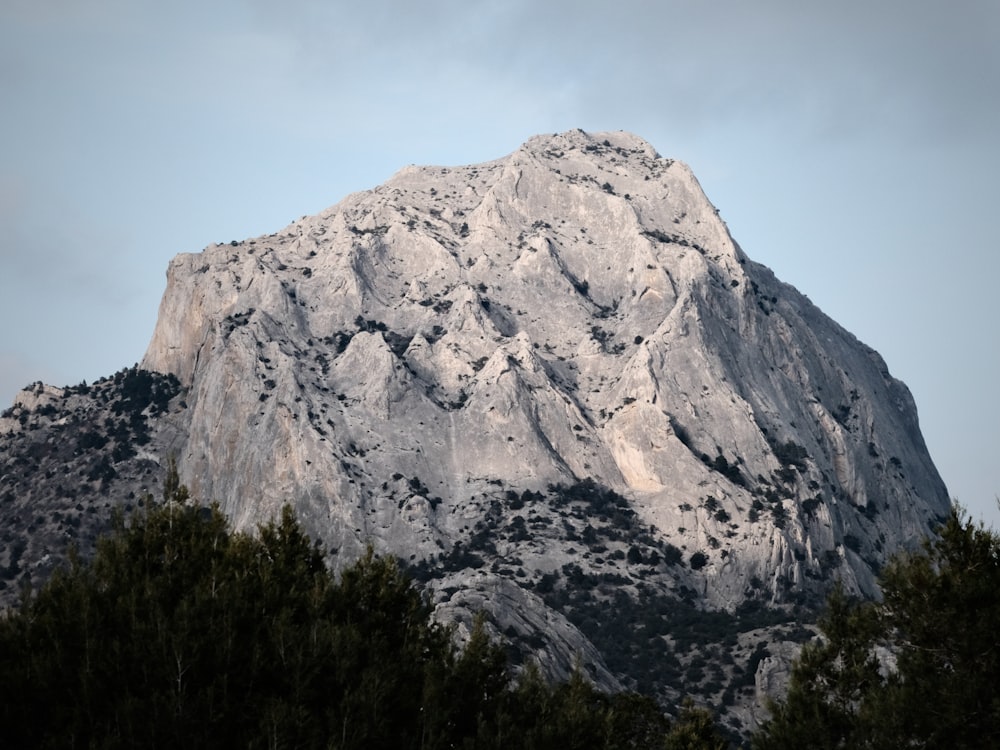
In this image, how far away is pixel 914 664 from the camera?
45.6m

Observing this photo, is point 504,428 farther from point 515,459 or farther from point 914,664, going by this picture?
point 914,664

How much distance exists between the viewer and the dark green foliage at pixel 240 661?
39.3m

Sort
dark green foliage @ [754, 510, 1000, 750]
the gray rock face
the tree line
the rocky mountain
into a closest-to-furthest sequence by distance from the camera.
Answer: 1. the tree line
2. dark green foliage @ [754, 510, 1000, 750]
3. the rocky mountain
4. the gray rock face

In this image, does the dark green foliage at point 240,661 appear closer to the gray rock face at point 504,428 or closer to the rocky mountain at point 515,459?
the rocky mountain at point 515,459

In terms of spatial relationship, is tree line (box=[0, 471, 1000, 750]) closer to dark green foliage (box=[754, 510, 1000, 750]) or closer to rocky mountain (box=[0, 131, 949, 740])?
dark green foliage (box=[754, 510, 1000, 750])

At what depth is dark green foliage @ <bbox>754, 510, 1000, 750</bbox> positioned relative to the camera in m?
43.4

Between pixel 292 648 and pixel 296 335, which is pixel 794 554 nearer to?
pixel 296 335

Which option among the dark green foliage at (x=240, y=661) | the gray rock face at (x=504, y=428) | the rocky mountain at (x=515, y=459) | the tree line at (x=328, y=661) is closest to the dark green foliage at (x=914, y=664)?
the tree line at (x=328, y=661)

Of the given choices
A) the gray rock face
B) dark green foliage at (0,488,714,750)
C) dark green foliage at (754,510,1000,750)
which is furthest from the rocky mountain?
dark green foliage at (0,488,714,750)

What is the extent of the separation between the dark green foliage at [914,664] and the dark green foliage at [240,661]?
7944 mm

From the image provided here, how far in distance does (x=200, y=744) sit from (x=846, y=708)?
955 inches

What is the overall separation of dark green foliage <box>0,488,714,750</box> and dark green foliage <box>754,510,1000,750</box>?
7944 millimetres

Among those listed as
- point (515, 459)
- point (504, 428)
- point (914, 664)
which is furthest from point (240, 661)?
point (504, 428)

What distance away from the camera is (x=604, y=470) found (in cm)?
17588
